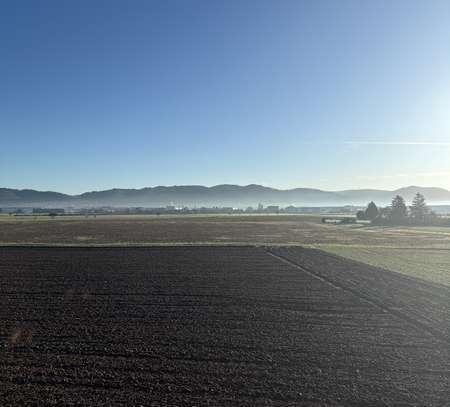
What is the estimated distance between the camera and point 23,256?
26.7m

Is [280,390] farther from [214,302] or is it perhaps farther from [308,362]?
[214,302]

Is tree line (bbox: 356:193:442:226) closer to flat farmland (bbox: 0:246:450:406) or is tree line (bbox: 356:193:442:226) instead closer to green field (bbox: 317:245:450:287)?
green field (bbox: 317:245:450:287)

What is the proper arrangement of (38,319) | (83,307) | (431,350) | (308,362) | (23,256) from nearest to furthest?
(308,362), (431,350), (38,319), (83,307), (23,256)

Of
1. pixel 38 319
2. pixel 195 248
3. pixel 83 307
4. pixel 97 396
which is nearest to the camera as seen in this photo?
pixel 97 396

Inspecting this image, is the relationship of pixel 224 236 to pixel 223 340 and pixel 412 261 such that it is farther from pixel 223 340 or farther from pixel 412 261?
pixel 223 340

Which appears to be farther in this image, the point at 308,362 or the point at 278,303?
the point at 278,303

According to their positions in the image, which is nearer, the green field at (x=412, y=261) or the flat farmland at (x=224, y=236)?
the green field at (x=412, y=261)

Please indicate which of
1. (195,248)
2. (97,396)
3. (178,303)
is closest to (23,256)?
(195,248)

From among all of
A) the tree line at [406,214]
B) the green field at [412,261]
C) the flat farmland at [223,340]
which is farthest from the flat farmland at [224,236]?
the flat farmland at [223,340]

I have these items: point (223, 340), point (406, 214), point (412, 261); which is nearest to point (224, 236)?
point (412, 261)

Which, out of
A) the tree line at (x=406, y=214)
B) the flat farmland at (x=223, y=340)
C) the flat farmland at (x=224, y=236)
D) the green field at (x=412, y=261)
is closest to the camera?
the flat farmland at (x=223, y=340)

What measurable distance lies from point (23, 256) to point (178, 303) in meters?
19.0

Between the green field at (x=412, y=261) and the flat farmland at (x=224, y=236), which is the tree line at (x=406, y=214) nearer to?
the flat farmland at (x=224, y=236)

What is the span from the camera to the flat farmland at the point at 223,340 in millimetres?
6910
